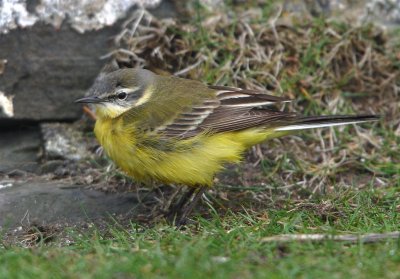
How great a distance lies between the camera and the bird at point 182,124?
21.4 ft

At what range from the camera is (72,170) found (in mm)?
7637

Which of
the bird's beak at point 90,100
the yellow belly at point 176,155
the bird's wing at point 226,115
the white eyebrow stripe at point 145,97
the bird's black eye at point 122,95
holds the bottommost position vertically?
the yellow belly at point 176,155

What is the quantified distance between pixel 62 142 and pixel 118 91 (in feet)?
3.90

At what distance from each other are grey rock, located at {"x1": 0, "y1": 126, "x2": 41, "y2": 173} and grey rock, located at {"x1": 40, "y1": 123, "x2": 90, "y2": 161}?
0.14 m

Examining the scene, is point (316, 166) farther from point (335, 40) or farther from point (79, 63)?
point (79, 63)

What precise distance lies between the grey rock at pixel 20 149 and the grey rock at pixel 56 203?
42 cm

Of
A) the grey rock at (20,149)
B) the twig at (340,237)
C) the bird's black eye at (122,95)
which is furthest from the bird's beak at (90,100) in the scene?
the twig at (340,237)

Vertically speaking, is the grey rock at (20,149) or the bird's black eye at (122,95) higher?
the bird's black eye at (122,95)

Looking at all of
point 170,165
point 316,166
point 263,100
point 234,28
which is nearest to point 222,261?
point 170,165

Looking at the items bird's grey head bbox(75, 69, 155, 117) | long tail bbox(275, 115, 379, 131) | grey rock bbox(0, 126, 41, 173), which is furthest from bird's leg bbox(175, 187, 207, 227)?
grey rock bbox(0, 126, 41, 173)

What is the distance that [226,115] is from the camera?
674cm

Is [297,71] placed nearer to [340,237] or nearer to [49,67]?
[49,67]

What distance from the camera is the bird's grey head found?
6863 mm

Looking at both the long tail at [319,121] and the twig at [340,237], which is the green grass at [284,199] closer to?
the twig at [340,237]
